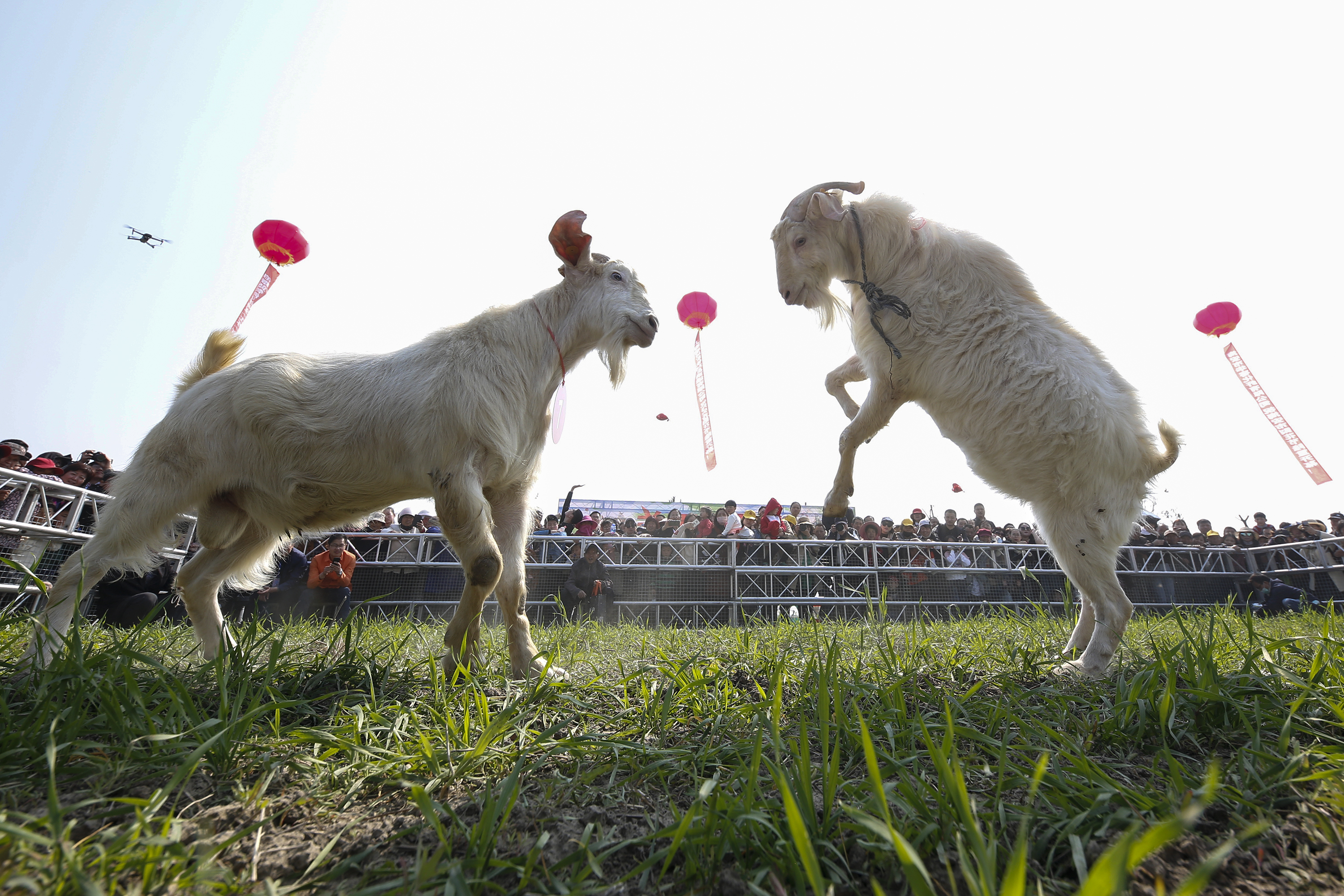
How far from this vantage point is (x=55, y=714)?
1.58 m

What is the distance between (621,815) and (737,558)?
958 centimetres

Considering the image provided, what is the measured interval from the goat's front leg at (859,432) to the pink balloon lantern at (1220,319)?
11010 millimetres

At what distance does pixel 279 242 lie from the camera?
852 cm

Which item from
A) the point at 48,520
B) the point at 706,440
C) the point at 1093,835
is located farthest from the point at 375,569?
the point at 1093,835

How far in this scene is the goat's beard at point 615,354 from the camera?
3484 millimetres

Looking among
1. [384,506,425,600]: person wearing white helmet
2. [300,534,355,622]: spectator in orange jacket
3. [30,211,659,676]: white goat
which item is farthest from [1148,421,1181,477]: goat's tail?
[384,506,425,600]: person wearing white helmet

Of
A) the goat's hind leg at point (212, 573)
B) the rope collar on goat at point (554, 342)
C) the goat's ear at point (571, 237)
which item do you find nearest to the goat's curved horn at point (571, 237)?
the goat's ear at point (571, 237)

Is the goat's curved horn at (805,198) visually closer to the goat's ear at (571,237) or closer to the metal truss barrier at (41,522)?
the goat's ear at (571,237)

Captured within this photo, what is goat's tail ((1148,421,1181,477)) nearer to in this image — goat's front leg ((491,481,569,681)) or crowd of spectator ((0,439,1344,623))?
crowd of spectator ((0,439,1344,623))

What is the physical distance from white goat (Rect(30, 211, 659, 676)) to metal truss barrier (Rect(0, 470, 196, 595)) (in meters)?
Result: 3.11

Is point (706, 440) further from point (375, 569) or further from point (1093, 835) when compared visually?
point (1093, 835)

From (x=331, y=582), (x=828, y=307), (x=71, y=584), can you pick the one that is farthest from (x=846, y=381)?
(x=331, y=582)

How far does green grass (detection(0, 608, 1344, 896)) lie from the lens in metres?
1.07

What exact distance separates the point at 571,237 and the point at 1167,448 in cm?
373
